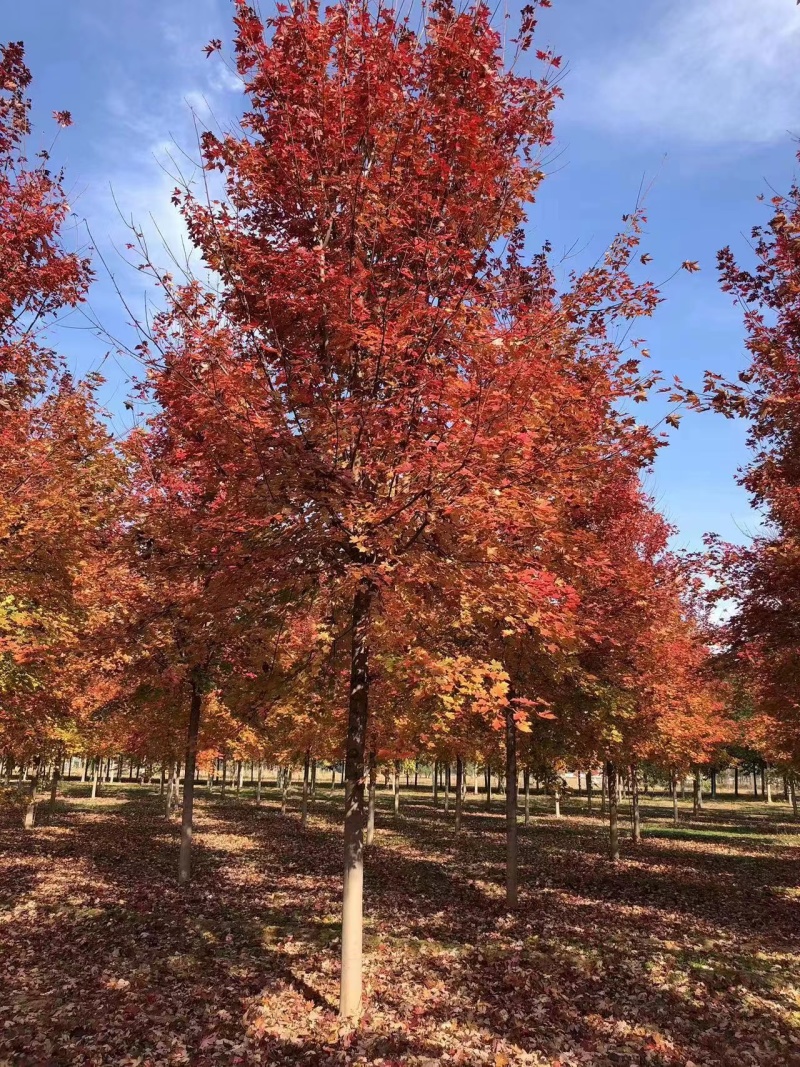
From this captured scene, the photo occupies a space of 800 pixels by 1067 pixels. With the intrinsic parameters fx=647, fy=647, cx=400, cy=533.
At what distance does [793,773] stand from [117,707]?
93.2 ft

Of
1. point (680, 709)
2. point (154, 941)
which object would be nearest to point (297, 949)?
point (154, 941)

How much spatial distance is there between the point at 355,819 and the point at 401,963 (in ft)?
10.0

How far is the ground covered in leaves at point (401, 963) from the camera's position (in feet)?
20.0

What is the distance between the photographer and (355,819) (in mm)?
6781

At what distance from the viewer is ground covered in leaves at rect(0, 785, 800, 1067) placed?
6090mm

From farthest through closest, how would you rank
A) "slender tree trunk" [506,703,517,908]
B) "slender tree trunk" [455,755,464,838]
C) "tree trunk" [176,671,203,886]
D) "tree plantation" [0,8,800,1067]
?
"slender tree trunk" [455,755,464,838] < "tree trunk" [176,671,203,886] < "slender tree trunk" [506,703,517,908] < "tree plantation" [0,8,800,1067]

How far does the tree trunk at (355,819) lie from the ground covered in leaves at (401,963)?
388 mm

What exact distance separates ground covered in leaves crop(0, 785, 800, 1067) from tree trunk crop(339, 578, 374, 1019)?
388mm

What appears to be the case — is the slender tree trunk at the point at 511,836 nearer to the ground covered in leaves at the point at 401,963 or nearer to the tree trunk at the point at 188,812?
the ground covered in leaves at the point at 401,963


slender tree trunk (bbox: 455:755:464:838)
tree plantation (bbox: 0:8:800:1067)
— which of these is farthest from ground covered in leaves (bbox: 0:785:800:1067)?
slender tree trunk (bbox: 455:755:464:838)

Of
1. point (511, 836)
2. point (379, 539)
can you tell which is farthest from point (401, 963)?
point (379, 539)

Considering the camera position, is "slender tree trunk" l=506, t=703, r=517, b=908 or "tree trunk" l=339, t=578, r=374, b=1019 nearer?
"tree trunk" l=339, t=578, r=374, b=1019

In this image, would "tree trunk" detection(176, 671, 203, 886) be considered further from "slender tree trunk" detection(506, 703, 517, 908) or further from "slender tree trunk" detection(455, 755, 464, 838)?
"slender tree trunk" detection(455, 755, 464, 838)

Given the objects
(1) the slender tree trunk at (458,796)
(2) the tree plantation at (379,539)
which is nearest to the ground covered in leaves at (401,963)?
(2) the tree plantation at (379,539)
